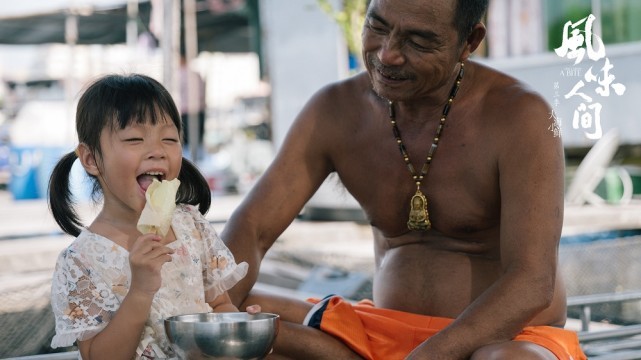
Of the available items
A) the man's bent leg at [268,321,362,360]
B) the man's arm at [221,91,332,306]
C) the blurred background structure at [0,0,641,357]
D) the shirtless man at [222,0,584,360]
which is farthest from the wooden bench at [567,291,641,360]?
the man's arm at [221,91,332,306]

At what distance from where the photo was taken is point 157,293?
6.86 ft

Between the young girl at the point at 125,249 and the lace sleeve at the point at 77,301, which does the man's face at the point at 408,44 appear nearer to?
the young girl at the point at 125,249

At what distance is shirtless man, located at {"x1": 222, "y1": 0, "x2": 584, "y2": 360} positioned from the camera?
2242 millimetres

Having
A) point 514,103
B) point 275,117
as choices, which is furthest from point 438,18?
point 275,117

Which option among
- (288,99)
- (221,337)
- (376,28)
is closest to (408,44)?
(376,28)

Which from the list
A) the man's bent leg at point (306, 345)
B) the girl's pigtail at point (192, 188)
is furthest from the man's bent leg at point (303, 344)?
the girl's pigtail at point (192, 188)

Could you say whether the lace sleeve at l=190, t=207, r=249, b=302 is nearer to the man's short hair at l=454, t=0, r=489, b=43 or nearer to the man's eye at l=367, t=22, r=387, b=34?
the man's eye at l=367, t=22, r=387, b=34

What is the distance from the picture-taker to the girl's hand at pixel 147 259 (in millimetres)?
1812

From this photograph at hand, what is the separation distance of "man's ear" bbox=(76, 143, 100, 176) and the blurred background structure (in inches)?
7.8

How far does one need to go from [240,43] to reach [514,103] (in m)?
13.3

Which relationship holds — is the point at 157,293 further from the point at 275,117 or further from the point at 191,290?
the point at 275,117

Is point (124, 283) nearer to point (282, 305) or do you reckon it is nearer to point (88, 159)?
point (88, 159)

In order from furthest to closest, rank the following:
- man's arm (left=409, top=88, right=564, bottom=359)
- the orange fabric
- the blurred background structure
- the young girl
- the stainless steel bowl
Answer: the blurred background structure < the orange fabric < man's arm (left=409, top=88, right=564, bottom=359) < the young girl < the stainless steel bowl

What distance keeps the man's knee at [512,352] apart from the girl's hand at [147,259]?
2.51 ft
